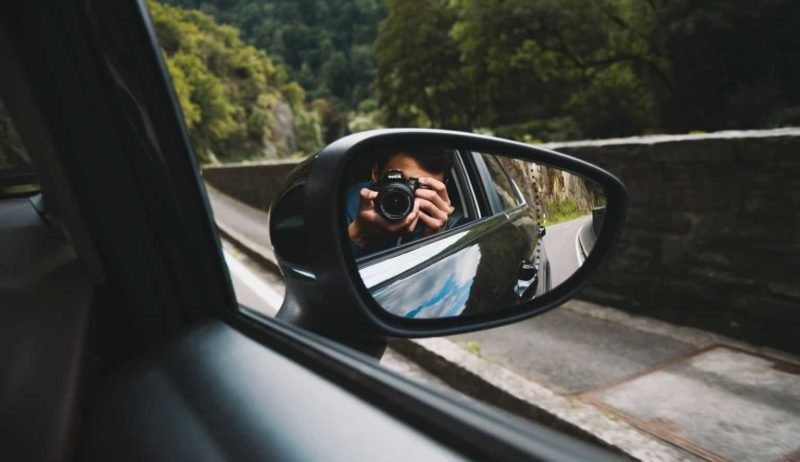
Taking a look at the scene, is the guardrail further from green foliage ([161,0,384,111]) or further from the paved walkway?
green foliage ([161,0,384,111])

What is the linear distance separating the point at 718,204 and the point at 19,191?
11.7 ft

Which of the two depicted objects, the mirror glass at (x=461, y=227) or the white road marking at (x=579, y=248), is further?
the white road marking at (x=579, y=248)

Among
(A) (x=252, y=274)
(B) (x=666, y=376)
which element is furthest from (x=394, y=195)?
(A) (x=252, y=274)

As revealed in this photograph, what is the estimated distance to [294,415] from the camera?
889 millimetres

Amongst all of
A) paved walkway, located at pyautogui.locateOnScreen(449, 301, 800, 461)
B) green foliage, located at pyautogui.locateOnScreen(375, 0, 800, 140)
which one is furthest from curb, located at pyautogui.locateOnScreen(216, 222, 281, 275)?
green foliage, located at pyautogui.locateOnScreen(375, 0, 800, 140)

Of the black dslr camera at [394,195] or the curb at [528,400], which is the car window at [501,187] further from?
the curb at [528,400]

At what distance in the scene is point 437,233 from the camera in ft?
3.43

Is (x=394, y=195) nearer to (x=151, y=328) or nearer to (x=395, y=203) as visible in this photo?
(x=395, y=203)

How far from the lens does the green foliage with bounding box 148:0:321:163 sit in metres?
7.38

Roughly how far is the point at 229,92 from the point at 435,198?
65.6 feet

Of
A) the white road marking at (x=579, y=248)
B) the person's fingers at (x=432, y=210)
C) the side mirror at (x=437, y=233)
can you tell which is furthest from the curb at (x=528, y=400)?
the person's fingers at (x=432, y=210)

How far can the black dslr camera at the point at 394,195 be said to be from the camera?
86 centimetres

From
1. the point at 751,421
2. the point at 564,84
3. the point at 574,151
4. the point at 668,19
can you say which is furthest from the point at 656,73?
the point at 751,421

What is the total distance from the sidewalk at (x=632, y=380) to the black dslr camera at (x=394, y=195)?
942 mm
